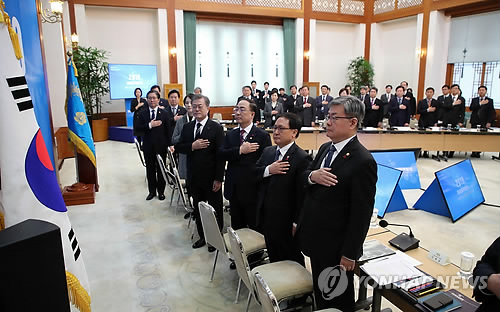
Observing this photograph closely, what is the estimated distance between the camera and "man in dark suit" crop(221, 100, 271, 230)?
3.30 metres

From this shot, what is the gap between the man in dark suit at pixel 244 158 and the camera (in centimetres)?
330

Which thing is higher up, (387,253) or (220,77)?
(220,77)

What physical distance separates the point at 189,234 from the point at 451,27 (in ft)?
40.9

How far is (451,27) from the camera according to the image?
12203mm

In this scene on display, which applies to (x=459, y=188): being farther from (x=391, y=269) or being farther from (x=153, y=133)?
(x=153, y=133)

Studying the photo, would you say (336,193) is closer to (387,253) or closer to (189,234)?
(387,253)

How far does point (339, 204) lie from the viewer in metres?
2.09

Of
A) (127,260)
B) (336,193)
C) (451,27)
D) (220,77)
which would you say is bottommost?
(127,260)

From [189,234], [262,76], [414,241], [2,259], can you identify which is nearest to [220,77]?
[262,76]

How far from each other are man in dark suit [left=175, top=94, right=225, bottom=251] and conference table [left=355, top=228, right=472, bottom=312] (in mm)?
1726

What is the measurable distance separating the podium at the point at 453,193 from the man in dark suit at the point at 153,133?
379cm

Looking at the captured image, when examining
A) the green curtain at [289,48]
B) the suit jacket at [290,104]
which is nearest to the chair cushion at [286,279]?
the suit jacket at [290,104]

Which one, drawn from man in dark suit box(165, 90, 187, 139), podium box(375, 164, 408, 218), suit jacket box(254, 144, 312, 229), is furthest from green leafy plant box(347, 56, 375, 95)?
suit jacket box(254, 144, 312, 229)

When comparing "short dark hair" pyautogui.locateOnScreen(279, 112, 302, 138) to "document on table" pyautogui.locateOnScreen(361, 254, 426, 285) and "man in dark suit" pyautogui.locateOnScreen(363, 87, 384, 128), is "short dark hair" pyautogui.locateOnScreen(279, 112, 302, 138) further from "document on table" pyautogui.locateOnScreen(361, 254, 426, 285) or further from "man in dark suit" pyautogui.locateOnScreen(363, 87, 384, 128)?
"man in dark suit" pyautogui.locateOnScreen(363, 87, 384, 128)
